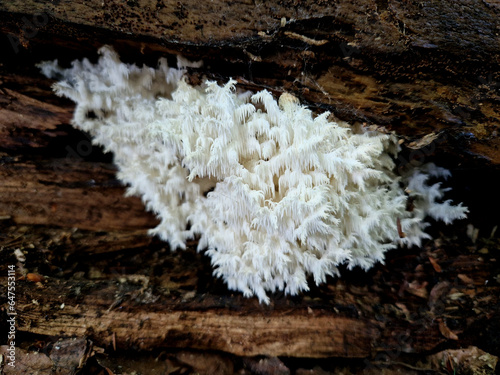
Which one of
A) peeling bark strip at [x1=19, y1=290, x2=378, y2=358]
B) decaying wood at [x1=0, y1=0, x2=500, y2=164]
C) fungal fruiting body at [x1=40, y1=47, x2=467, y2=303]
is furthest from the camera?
peeling bark strip at [x1=19, y1=290, x2=378, y2=358]

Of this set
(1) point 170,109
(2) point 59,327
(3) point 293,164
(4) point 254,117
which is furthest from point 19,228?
(3) point 293,164

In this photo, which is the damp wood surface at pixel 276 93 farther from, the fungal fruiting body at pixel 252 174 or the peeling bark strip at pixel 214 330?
the fungal fruiting body at pixel 252 174

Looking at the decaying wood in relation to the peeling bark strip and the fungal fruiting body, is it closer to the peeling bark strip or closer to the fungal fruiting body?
A: the fungal fruiting body

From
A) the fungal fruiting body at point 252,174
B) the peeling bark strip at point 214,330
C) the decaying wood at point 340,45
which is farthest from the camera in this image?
the peeling bark strip at point 214,330

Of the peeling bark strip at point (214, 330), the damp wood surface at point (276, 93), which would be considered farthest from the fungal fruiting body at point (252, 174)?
the peeling bark strip at point (214, 330)

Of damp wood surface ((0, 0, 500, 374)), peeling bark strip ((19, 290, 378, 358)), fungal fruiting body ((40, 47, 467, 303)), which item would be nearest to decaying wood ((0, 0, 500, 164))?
damp wood surface ((0, 0, 500, 374))

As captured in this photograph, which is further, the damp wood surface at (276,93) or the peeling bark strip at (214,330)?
the peeling bark strip at (214,330)
